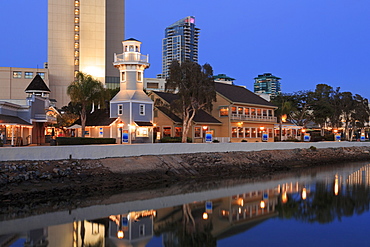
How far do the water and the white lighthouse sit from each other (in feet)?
51.0

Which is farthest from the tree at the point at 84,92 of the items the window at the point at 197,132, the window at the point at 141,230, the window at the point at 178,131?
the window at the point at 141,230

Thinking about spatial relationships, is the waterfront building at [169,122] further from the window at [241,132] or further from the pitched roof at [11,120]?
the pitched roof at [11,120]

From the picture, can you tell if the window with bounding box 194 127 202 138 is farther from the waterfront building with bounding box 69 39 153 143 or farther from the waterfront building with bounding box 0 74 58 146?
the waterfront building with bounding box 0 74 58 146

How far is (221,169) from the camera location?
119 ft

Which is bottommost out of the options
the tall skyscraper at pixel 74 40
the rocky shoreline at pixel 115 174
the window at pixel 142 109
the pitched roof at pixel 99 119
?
the rocky shoreline at pixel 115 174

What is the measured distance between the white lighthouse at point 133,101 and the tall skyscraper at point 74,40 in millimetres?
50251

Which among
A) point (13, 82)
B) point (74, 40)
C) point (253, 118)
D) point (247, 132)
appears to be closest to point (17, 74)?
point (13, 82)

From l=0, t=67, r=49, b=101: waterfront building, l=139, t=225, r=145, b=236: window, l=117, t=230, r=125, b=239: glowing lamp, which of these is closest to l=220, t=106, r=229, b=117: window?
l=139, t=225, r=145, b=236: window

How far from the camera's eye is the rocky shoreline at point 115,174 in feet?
77.2

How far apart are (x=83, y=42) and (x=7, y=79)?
18954 millimetres

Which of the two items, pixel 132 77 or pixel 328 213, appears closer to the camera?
pixel 328 213

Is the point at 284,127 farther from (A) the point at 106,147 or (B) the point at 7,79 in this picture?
(B) the point at 7,79

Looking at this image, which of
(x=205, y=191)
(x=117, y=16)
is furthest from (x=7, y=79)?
(x=205, y=191)

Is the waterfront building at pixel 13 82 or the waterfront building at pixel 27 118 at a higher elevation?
the waterfront building at pixel 13 82
